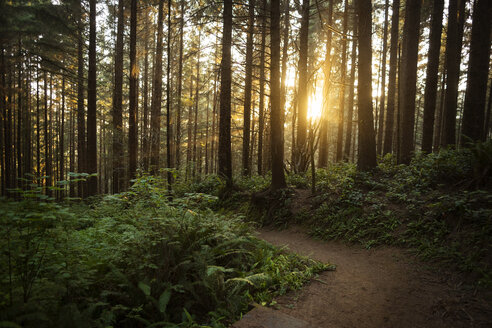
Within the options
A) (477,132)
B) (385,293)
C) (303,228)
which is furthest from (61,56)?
(477,132)

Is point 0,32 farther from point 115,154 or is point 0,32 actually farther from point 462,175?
point 462,175

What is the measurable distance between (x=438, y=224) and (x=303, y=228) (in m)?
3.49

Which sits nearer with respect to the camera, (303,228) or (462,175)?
(462,175)

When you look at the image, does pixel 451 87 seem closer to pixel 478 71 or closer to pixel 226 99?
pixel 478 71

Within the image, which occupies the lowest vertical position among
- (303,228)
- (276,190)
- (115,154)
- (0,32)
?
(303,228)

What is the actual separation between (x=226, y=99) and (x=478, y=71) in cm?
901

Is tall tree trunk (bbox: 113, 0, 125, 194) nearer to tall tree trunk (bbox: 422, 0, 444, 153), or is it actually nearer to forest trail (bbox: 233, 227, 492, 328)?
forest trail (bbox: 233, 227, 492, 328)

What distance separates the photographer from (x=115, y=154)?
1444 centimetres

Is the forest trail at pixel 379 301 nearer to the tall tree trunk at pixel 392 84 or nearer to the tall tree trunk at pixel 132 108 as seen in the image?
the tall tree trunk at pixel 132 108

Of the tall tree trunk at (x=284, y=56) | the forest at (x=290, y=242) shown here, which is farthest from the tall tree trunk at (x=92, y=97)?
the tall tree trunk at (x=284, y=56)

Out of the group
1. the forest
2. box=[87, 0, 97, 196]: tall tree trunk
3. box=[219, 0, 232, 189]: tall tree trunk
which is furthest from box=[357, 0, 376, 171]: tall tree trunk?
box=[87, 0, 97, 196]: tall tree trunk

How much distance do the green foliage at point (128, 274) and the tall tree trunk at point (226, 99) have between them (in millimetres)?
6110

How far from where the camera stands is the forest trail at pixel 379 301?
316 cm

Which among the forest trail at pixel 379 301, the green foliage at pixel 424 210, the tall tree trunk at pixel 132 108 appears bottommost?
the forest trail at pixel 379 301
